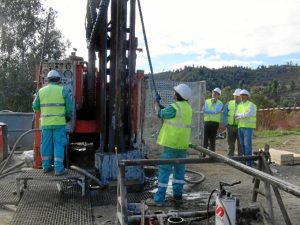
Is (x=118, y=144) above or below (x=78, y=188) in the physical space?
above

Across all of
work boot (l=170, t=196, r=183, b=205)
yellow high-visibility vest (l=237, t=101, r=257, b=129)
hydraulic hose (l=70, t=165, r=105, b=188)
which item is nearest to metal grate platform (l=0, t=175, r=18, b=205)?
hydraulic hose (l=70, t=165, r=105, b=188)

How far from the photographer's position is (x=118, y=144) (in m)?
6.84

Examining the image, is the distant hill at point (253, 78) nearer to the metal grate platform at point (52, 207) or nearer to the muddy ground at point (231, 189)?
the muddy ground at point (231, 189)

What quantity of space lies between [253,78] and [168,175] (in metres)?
67.1

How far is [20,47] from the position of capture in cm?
2406

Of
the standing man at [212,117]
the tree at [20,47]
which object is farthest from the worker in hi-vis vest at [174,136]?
the tree at [20,47]

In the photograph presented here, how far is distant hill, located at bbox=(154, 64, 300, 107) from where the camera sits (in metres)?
55.2

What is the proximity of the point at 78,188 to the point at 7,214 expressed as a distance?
130cm

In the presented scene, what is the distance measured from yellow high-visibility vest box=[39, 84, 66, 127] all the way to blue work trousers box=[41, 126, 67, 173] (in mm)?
137

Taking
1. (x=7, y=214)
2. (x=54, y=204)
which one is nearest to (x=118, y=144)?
(x=54, y=204)

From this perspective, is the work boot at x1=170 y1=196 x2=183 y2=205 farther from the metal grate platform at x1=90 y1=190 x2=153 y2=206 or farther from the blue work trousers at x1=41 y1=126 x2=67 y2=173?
the blue work trousers at x1=41 y1=126 x2=67 y2=173

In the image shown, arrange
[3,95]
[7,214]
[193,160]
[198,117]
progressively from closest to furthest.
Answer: [193,160] < [7,214] < [198,117] < [3,95]

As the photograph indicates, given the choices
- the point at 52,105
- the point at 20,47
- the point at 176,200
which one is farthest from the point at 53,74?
the point at 20,47

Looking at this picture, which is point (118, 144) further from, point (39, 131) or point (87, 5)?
point (87, 5)
